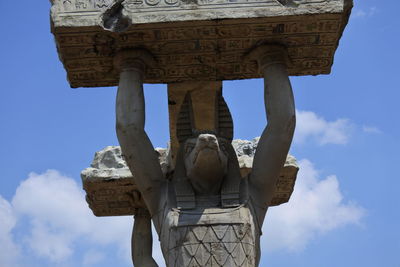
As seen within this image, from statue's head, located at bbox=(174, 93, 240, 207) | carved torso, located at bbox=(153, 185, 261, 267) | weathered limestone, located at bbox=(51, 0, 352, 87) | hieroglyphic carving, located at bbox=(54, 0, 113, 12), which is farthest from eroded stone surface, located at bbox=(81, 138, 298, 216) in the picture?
hieroglyphic carving, located at bbox=(54, 0, 113, 12)

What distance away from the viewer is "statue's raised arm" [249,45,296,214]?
6609 mm

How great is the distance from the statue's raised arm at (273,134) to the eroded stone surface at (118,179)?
1.68m

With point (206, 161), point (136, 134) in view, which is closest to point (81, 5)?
point (136, 134)

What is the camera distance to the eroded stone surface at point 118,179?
28.0ft

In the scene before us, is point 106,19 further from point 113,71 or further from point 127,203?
point 127,203

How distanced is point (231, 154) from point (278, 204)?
2.33 meters

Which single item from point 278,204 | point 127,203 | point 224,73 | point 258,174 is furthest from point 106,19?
point 278,204

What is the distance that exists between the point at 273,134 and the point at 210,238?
40.3 inches

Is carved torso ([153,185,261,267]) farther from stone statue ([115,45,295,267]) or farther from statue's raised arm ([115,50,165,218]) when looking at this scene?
statue's raised arm ([115,50,165,218])

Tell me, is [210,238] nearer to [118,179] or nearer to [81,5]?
[81,5]

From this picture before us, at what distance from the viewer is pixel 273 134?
21.7ft

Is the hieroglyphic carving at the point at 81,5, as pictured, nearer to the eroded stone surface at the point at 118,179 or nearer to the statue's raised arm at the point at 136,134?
the statue's raised arm at the point at 136,134

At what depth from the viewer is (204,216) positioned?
21.2 ft

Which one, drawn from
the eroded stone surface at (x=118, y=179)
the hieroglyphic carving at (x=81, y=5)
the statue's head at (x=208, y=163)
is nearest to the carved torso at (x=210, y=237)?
the statue's head at (x=208, y=163)
